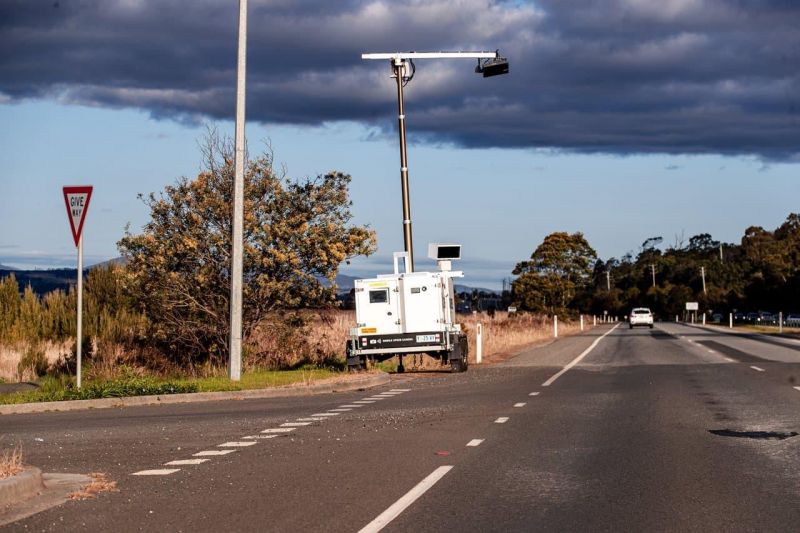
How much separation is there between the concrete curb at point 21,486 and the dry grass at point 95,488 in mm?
337

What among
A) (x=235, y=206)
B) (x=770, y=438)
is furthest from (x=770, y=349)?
(x=770, y=438)

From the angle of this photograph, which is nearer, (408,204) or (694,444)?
(694,444)

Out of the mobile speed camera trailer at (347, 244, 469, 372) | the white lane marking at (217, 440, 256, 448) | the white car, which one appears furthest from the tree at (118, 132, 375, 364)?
the white car

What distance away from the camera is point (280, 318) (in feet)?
91.7

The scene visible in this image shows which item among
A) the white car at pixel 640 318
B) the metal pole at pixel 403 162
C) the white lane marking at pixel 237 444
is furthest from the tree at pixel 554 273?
the white lane marking at pixel 237 444

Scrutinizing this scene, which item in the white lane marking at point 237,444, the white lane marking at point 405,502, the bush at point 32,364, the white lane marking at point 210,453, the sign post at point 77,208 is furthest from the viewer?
the bush at point 32,364

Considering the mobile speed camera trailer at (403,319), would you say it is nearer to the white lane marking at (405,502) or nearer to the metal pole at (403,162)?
the metal pole at (403,162)

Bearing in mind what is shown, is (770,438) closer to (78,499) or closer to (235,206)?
(78,499)

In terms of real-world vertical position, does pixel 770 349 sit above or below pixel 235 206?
below

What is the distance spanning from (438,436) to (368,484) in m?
3.66

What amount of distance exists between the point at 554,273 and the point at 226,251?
65983 mm

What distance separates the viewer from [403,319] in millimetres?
26391

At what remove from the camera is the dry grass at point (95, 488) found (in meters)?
9.55

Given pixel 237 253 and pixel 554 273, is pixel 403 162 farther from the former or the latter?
pixel 554 273
